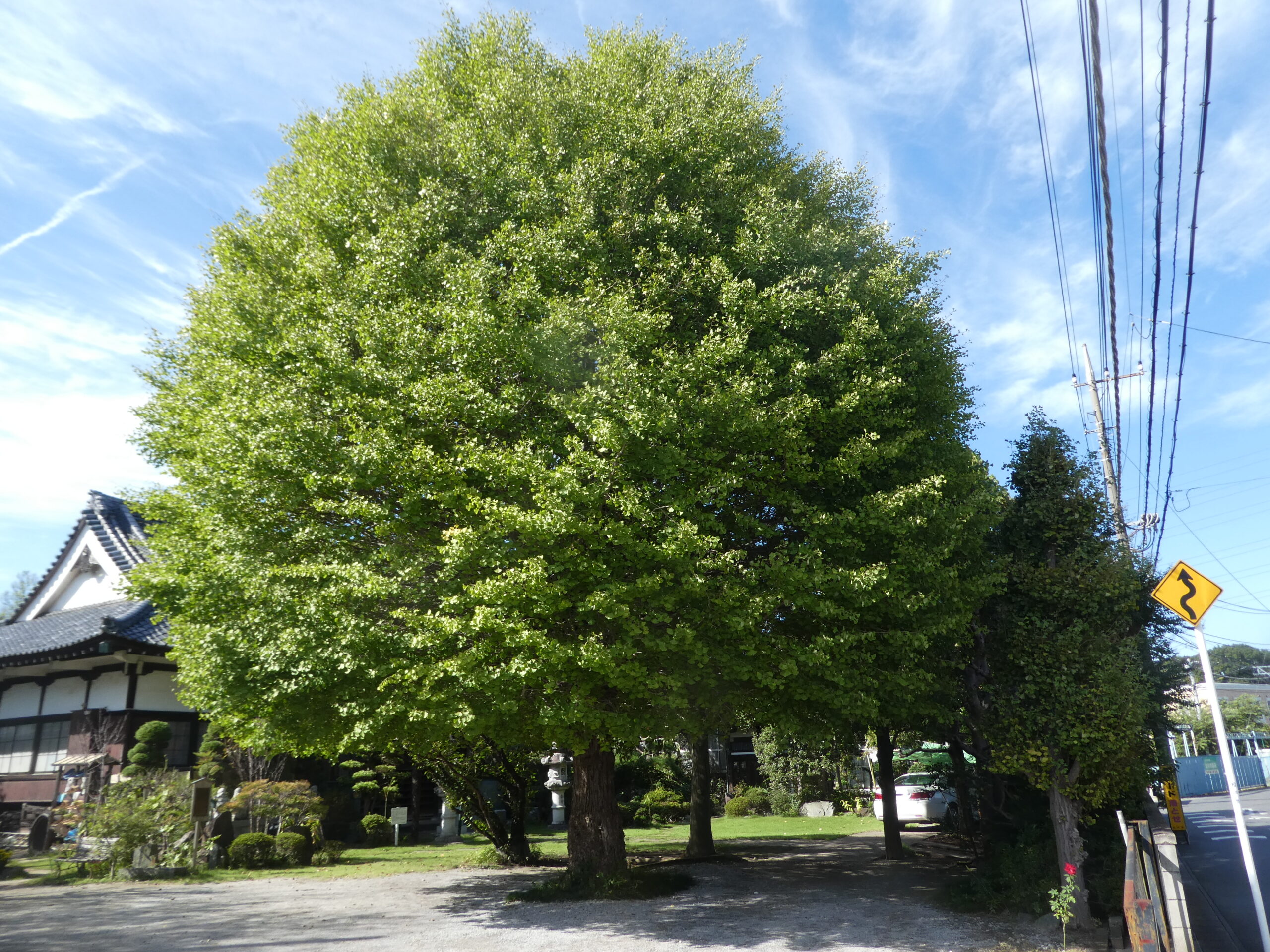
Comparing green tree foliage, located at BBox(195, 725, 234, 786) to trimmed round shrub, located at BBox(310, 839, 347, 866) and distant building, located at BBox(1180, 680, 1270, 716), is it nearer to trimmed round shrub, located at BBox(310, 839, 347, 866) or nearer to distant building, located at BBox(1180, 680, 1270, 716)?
trimmed round shrub, located at BBox(310, 839, 347, 866)

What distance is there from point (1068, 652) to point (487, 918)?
30.1 feet

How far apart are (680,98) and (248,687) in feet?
39.1

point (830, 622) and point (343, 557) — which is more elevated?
point (343, 557)

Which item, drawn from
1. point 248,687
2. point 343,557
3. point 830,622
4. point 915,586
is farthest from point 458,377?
point 915,586

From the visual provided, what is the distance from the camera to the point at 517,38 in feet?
48.7

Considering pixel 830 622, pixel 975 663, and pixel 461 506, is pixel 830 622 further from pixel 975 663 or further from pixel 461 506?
pixel 461 506

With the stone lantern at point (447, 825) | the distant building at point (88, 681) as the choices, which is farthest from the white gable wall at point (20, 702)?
the stone lantern at point (447, 825)

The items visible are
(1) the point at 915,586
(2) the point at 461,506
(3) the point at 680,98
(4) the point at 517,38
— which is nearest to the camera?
(2) the point at 461,506

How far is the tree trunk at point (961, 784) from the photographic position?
14891 mm

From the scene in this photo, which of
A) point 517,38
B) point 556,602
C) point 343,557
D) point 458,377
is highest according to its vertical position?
point 517,38

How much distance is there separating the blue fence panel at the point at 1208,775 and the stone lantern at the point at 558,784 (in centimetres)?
3308

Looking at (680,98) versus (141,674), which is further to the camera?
(141,674)

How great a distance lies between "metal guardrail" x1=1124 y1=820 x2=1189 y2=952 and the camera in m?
7.38

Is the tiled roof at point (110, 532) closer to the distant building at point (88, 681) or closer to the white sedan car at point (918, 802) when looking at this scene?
the distant building at point (88, 681)
